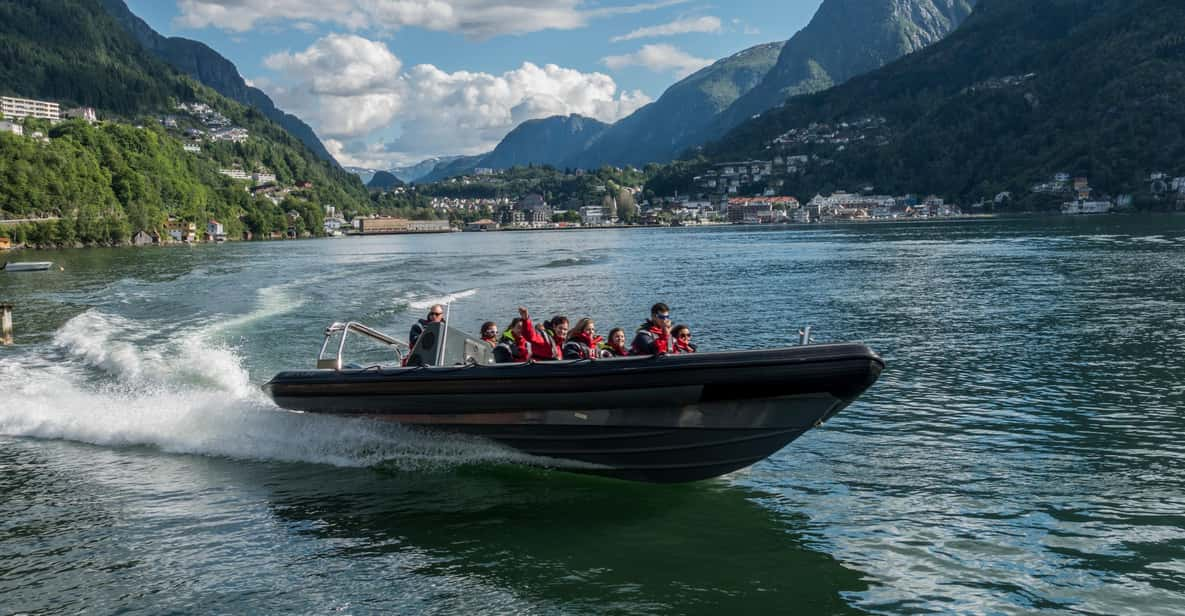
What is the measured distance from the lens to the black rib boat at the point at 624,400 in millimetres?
8812

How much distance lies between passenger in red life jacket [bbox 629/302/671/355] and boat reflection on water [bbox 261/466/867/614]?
5.88 ft

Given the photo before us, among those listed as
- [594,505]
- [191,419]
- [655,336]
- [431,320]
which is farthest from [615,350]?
[191,419]

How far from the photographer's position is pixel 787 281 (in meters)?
40.6

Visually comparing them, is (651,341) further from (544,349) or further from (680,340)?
(544,349)

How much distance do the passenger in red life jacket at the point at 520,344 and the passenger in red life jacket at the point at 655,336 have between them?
1240 millimetres

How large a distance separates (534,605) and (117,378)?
1338cm

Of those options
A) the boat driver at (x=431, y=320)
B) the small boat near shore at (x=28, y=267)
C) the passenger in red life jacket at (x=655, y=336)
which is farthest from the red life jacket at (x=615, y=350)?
the small boat near shore at (x=28, y=267)

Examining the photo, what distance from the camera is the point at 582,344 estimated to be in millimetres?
10258

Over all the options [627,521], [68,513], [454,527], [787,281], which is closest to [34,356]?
[68,513]

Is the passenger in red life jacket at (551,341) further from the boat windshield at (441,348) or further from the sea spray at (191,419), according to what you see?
the sea spray at (191,419)

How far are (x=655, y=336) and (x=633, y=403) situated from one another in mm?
805

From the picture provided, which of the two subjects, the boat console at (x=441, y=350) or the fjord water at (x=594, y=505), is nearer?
the fjord water at (x=594, y=505)

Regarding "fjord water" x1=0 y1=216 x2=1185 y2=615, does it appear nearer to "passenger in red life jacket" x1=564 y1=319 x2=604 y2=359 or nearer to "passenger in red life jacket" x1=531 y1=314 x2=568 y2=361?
"passenger in red life jacket" x1=531 y1=314 x2=568 y2=361

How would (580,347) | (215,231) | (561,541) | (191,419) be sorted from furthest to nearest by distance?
1. (215,231)
2. (191,419)
3. (580,347)
4. (561,541)
